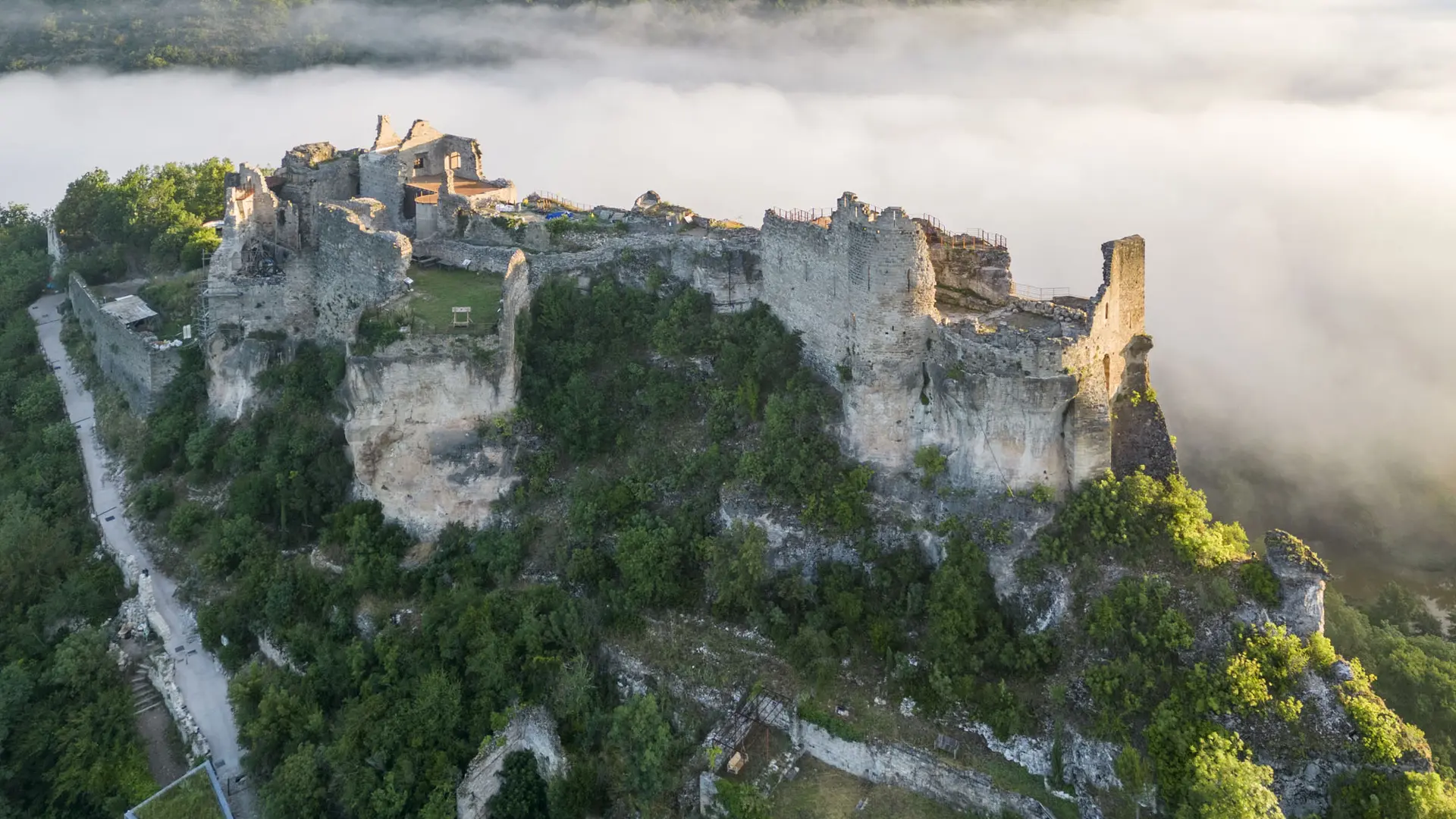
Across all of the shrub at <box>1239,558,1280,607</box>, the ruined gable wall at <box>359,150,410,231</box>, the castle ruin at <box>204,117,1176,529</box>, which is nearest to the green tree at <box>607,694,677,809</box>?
the castle ruin at <box>204,117,1176,529</box>

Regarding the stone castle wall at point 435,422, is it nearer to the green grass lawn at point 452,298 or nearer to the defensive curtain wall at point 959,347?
the green grass lawn at point 452,298

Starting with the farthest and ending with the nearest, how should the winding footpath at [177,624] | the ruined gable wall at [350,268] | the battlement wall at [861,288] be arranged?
the ruined gable wall at [350,268] → the winding footpath at [177,624] → the battlement wall at [861,288]

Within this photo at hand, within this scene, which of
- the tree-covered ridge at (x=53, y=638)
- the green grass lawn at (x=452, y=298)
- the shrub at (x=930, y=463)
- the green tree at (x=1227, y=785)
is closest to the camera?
the green tree at (x=1227, y=785)

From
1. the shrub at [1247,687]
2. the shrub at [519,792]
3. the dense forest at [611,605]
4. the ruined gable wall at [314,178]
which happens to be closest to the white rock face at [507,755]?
the shrub at [519,792]

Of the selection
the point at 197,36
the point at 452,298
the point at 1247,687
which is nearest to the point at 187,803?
the point at 452,298

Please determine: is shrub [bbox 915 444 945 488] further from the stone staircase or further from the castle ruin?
the stone staircase

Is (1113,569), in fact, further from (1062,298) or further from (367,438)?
(367,438)

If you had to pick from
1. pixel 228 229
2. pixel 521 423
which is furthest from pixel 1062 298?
pixel 228 229
